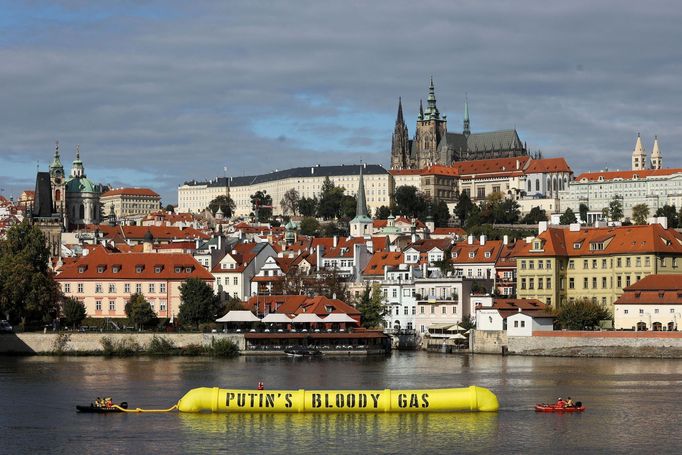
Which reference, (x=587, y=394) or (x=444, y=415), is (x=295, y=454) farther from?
(x=587, y=394)

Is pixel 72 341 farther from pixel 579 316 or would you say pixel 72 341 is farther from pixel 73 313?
pixel 579 316

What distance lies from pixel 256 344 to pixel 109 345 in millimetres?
8672

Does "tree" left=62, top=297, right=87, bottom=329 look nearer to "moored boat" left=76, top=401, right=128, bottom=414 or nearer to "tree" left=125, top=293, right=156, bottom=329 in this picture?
"tree" left=125, top=293, right=156, bottom=329

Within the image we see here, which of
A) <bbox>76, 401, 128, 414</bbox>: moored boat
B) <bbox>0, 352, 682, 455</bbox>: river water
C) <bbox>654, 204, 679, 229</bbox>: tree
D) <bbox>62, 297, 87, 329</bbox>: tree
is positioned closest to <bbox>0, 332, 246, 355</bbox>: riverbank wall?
<bbox>62, 297, 87, 329</bbox>: tree

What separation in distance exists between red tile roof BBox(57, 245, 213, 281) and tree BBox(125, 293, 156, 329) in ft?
13.7

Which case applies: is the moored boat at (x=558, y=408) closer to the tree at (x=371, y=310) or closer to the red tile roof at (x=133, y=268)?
the tree at (x=371, y=310)

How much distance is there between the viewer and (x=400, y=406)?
4994 cm

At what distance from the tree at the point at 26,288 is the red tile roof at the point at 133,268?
3782 mm

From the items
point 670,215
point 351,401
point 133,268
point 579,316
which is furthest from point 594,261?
point 670,215

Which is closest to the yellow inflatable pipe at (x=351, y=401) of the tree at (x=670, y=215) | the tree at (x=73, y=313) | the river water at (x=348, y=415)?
the river water at (x=348, y=415)

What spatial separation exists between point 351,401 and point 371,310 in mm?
40355

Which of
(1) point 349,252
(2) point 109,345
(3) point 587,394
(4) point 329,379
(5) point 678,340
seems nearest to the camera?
(3) point 587,394

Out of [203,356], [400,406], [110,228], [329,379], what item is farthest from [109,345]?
[110,228]

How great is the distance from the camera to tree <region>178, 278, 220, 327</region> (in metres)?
85.7
